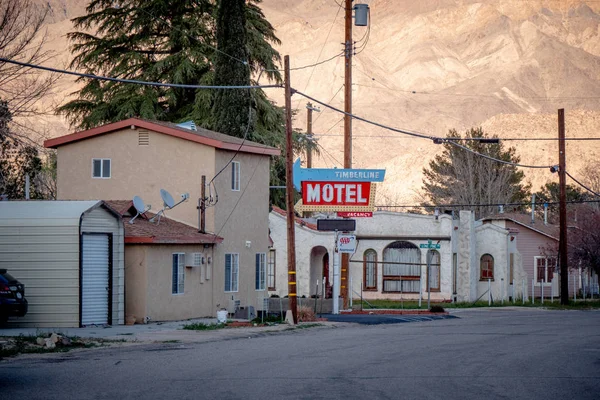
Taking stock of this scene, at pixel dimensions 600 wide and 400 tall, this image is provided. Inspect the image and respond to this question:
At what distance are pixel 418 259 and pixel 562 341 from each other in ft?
91.3

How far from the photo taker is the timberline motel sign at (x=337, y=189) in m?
37.1

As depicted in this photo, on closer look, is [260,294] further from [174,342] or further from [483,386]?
[483,386]

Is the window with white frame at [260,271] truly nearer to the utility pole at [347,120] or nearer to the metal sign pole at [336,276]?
the metal sign pole at [336,276]

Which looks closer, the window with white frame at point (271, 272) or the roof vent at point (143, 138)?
the roof vent at point (143, 138)

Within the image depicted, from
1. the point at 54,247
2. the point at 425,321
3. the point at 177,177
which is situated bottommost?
the point at 425,321

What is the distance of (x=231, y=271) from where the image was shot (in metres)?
35.6

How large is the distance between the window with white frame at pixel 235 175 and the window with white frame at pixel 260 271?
11.0 feet

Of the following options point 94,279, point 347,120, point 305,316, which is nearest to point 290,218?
point 305,316

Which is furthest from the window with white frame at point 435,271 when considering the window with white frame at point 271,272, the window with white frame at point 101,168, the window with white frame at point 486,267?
the window with white frame at point 101,168

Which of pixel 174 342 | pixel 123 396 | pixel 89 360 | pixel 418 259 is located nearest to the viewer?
pixel 123 396

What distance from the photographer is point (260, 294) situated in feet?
124

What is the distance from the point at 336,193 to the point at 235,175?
4198 millimetres

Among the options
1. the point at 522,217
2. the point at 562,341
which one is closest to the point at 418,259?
the point at 522,217

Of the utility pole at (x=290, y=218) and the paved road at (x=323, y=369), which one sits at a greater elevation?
the utility pole at (x=290, y=218)
